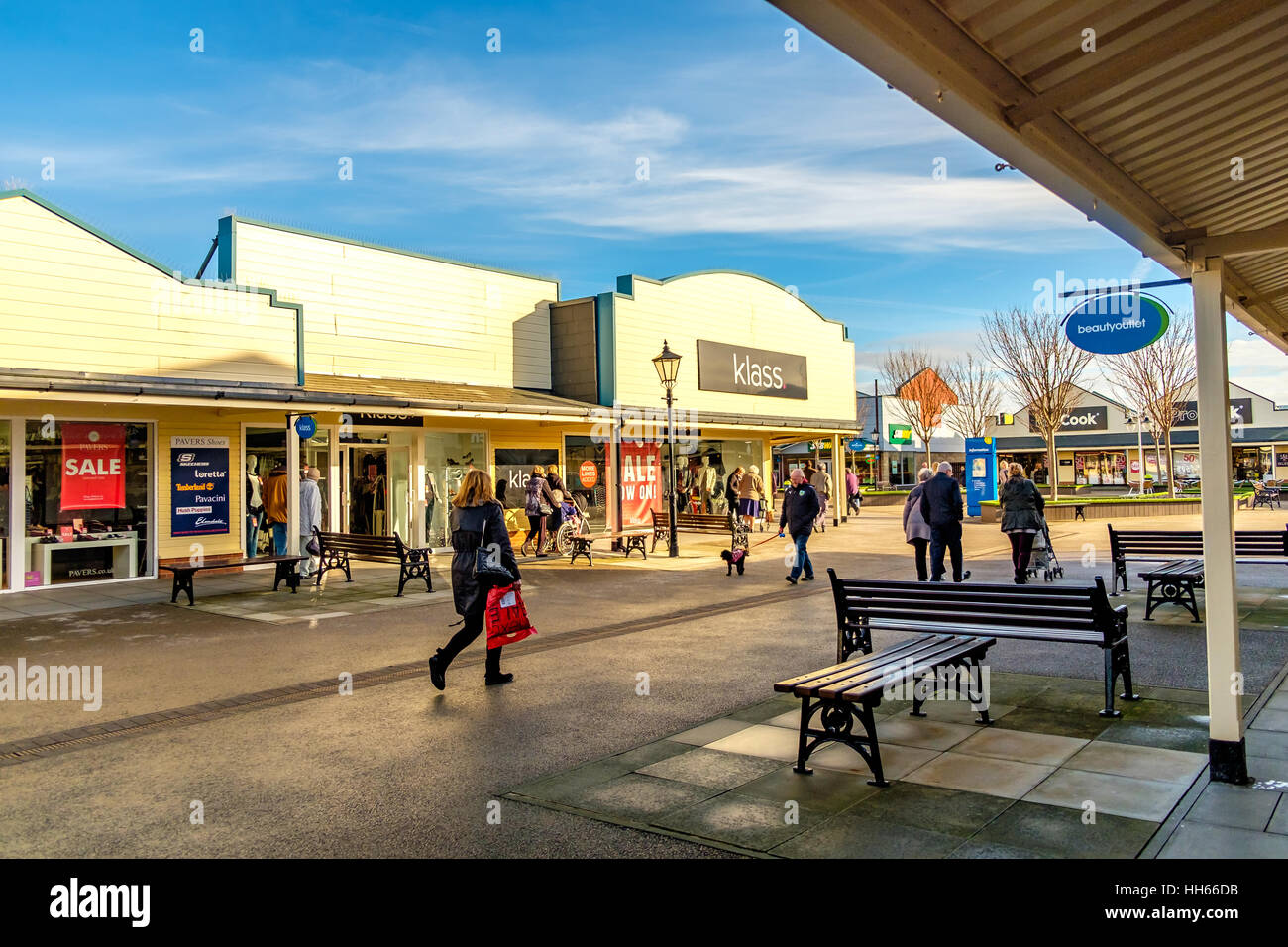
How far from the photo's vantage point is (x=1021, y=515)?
12023 millimetres

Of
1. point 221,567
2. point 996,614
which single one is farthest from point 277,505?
point 996,614

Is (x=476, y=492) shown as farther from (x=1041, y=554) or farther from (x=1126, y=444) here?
(x=1126, y=444)

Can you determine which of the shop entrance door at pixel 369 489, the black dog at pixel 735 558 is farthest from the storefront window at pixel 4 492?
the black dog at pixel 735 558

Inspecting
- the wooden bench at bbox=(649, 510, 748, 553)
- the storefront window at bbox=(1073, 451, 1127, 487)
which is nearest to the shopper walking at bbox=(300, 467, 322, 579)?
the wooden bench at bbox=(649, 510, 748, 553)

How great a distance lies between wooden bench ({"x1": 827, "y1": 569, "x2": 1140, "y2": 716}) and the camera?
6000 mm

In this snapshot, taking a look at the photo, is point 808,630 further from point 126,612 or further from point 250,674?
point 126,612

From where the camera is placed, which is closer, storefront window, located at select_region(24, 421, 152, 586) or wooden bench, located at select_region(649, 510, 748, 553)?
storefront window, located at select_region(24, 421, 152, 586)

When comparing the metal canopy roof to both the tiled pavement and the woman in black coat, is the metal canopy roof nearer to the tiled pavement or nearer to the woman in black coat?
the tiled pavement

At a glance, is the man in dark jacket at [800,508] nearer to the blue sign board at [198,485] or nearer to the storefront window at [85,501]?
the blue sign board at [198,485]
